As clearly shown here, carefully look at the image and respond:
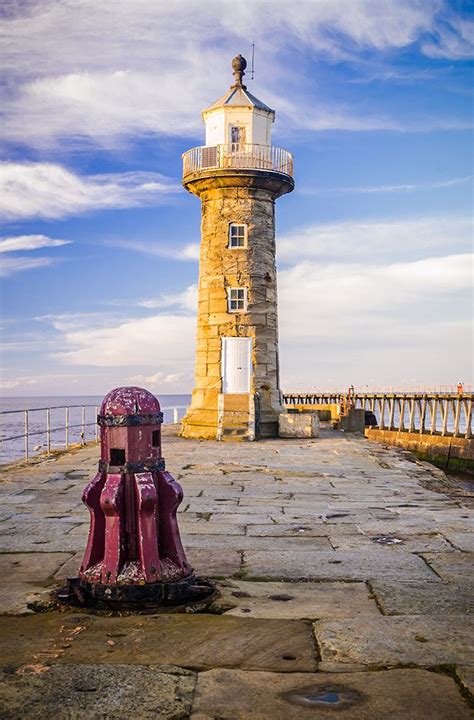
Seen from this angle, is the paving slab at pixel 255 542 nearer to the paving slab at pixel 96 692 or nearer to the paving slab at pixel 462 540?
the paving slab at pixel 462 540

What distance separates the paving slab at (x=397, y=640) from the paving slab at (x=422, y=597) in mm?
142

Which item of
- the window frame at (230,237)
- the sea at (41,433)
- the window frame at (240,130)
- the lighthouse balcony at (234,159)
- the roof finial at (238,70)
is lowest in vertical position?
the sea at (41,433)

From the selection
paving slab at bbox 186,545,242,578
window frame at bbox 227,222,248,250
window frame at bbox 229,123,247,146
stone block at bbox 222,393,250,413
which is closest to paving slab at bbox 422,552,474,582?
paving slab at bbox 186,545,242,578

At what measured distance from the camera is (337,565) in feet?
18.3

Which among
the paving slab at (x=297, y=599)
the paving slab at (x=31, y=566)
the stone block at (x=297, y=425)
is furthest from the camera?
the stone block at (x=297, y=425)

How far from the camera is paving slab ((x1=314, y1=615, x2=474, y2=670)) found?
352 cm

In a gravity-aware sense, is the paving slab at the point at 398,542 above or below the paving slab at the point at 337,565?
below

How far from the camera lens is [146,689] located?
3.16 meters

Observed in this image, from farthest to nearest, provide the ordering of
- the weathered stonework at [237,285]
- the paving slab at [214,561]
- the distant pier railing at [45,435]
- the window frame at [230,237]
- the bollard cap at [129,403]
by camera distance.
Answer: the window frame at [230,237]
the weathered stonework at [237,285]
the distant pier railing at [45,435]
the paving slab at [214,561]
the bollard cap at [129,403]

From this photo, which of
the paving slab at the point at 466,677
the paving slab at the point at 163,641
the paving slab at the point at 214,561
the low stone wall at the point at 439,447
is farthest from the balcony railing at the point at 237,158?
the paving slab at the point at 466,677

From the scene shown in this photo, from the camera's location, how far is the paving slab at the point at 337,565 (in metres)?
5.22

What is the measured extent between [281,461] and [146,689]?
1129 centimetres

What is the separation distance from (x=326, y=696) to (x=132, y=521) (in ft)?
5.76

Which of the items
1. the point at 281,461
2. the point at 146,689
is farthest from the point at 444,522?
the point at 281,461
